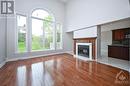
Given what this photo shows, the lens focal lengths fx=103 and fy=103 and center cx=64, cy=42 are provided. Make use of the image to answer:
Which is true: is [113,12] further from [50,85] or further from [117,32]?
[50,85]

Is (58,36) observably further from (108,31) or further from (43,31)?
(108,31)

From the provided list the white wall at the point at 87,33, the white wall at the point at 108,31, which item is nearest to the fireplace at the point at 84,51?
the white wall at the point at 87,33

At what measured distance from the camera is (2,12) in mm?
4969

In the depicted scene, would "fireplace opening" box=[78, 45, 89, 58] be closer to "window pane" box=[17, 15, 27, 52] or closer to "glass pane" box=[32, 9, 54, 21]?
"glass pane" box=[32, 9, 54, 21]

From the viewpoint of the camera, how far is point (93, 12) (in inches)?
212

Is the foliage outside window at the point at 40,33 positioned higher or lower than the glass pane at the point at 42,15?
lower

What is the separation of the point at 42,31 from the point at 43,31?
78mm

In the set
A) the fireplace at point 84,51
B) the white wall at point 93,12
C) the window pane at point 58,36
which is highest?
the white wall at point 93,12

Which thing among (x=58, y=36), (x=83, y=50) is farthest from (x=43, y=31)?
(x=83, y=50)

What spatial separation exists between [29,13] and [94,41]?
169 inches

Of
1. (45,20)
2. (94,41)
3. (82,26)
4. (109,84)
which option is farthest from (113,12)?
(45,20)

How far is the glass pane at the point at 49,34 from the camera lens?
762 centimetres

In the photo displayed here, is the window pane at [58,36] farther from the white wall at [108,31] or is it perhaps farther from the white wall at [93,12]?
the white wall at [108,31]

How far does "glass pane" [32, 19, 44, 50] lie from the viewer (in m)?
6.84
